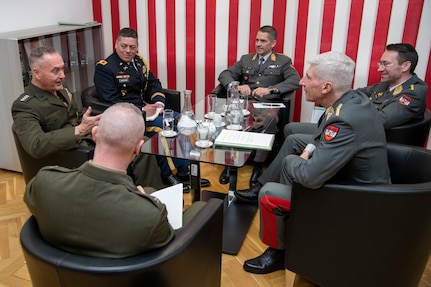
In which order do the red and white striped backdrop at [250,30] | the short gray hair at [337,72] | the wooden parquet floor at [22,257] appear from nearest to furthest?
the short gray hair at [337,72] < the wooden parquet floor at [22,257] < the red and white striped backdrop at [250,30]

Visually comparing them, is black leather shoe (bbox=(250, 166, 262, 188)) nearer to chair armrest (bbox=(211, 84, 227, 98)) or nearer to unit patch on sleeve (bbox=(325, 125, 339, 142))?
chair armrest (bbox=(211, 84, 227, 98))

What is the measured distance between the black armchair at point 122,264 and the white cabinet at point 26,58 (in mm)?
2177

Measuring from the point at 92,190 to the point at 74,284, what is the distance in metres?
0.29

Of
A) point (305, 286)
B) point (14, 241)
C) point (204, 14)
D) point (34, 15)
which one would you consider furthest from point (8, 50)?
point (305, 286)

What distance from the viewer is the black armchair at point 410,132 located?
115 inches

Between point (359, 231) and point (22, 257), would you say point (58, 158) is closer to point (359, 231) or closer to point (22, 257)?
point (22, 257)

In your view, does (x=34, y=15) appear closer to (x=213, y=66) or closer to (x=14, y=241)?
(x=213, y=66)

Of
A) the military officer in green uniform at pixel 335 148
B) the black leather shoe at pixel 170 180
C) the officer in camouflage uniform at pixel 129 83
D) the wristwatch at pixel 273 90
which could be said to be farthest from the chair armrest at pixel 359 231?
the wristwatch at pixel 273 90

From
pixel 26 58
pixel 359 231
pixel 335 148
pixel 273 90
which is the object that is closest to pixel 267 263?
pixel 359 231

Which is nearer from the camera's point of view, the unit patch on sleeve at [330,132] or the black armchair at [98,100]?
the unit patch on sleeve at [330,132]

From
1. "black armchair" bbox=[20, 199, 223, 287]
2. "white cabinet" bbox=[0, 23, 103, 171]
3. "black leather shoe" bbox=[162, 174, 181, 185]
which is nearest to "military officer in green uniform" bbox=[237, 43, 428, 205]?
"black leather shoe" bbox=[162, 174, 181, 185]

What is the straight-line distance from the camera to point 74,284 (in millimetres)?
1280

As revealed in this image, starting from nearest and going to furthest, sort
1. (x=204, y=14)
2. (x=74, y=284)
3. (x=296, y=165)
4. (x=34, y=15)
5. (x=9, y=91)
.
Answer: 1. (x=74, y=284)
2. (x=296, y=165)
3. (x=9, y=91)
4. (x=34, y=15)
5. (x=204, y=14)

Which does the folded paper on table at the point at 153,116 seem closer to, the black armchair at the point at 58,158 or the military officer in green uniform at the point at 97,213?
the black armchair at the point at 58,158
